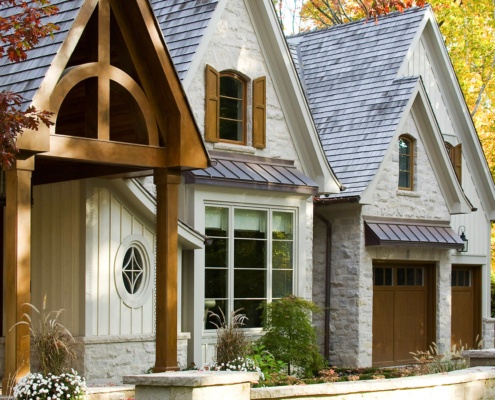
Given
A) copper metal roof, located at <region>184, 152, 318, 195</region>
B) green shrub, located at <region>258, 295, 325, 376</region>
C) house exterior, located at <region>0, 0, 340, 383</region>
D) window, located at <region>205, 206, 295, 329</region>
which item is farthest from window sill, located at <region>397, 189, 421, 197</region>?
green shrub, located at <region>258, 295, 325, 376</region>

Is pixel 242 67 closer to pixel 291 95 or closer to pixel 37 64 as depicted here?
pixel 291 95

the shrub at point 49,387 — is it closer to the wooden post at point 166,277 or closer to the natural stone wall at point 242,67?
the wooden post at point 166,277

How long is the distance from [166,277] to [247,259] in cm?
581

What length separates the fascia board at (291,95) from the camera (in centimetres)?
1944

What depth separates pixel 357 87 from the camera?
78.4 feet

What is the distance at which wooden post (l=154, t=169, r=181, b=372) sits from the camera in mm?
13180

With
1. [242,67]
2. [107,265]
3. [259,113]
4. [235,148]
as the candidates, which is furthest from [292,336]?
[242,67]

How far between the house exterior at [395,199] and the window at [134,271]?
20.4ft

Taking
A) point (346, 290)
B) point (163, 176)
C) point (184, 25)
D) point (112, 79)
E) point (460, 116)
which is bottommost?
point (346, 290)

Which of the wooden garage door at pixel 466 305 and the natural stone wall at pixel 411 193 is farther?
the wooden garage door at pixel 466 305

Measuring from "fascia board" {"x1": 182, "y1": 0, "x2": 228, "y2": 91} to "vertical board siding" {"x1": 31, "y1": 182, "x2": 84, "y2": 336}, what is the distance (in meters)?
3.33

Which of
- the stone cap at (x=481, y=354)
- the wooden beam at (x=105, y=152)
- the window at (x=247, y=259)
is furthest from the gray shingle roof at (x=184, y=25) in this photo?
the stone cap at (x=481, y=354)

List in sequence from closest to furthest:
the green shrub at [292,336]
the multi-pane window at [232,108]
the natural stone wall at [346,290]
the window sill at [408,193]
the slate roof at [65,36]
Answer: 1. the slate roof at [65,36]
2. the green shrub at [292,336]
3. the multi-pane window at [232,108]
4. the natural stone wall at [346,290]
5. the window sill at [408,193]

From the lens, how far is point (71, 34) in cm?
1237
